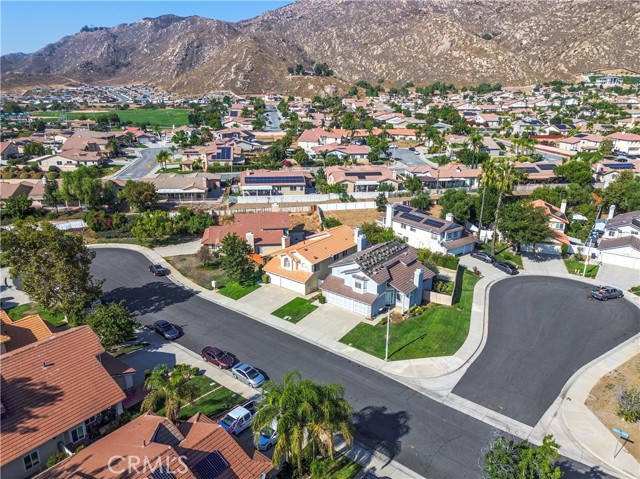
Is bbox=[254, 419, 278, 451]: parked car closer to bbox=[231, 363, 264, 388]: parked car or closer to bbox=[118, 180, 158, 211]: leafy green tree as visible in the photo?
bbox=[231, 363, 264, 388]: parked car

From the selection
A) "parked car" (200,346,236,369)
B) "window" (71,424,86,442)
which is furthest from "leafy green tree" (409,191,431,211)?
"window" (71,424,86,442)

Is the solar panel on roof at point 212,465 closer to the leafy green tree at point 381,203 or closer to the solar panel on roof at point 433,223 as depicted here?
the solar panel on roof at point 433,223

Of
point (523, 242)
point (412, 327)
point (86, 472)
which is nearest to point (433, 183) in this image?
point (523, 242)

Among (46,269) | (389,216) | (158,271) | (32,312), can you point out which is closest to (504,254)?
(389,216)

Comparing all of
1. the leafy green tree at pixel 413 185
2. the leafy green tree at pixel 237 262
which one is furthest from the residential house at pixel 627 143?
the leafy green tree at pixel 237 262

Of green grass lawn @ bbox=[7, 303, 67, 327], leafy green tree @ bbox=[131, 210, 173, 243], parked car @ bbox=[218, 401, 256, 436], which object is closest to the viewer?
parked car @ bbox=[218, 401, 256, 436]
